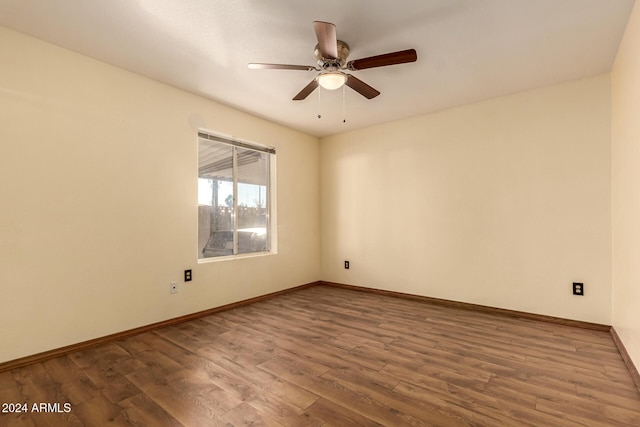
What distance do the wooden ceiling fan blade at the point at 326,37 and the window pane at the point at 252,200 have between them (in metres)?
2.20

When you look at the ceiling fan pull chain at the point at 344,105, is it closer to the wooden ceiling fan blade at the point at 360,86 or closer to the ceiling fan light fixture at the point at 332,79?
the wooden ceiling fan blade at the point at 360,86

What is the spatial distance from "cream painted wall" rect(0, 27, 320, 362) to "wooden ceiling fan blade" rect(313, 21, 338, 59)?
1948 millimetres

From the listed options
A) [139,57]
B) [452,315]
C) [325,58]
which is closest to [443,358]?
[452,315]

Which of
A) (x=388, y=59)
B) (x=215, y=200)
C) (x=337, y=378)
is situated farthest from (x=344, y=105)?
(x=337, y=378)

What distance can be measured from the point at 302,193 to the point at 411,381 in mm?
3237

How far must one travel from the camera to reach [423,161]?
12.8ft

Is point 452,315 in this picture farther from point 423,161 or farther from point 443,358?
point 423,161

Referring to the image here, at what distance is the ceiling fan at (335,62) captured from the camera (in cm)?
191

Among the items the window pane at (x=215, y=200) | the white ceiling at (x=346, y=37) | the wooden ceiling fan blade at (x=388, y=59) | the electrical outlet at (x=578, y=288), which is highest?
the white ceiling at (x=346, y=37)

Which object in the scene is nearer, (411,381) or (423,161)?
(411,381)

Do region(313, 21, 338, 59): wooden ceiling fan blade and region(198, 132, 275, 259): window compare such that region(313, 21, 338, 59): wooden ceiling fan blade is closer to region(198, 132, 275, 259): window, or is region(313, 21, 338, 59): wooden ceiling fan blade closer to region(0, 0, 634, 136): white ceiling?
region(0, 0, 634, 136): white ceiling

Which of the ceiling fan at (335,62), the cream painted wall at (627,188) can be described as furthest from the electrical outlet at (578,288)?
the ceiling fan at (335,62)

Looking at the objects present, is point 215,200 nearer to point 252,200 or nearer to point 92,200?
point 252,200

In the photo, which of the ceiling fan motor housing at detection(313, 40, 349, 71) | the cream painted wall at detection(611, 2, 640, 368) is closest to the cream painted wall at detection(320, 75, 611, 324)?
the cream painted wall at detection(611, 2, 640, 368)
